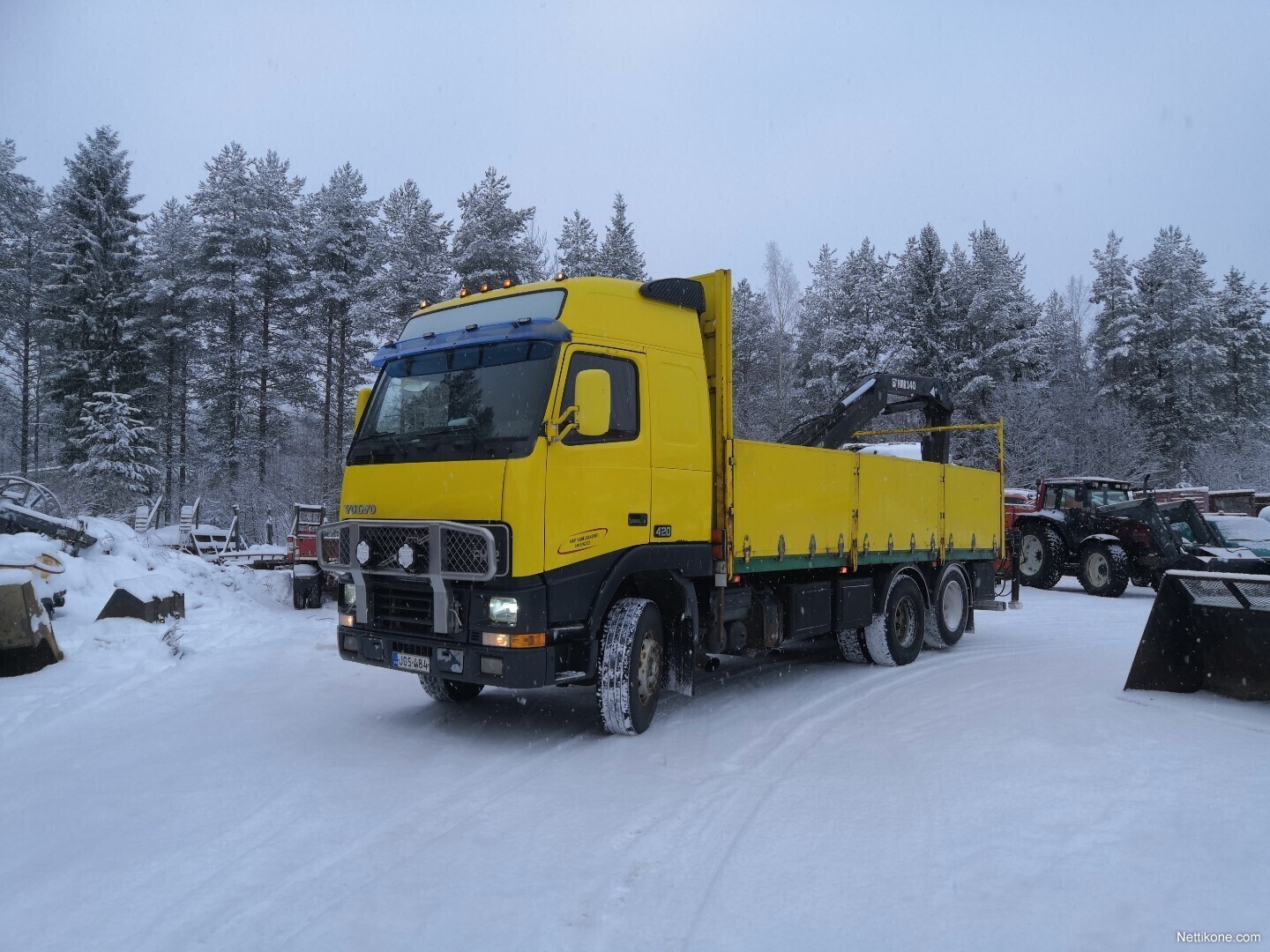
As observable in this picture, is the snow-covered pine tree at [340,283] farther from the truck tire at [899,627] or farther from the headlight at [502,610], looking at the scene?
the headlight at [502,610]

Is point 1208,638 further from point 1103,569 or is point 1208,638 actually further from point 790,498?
point 1103,569

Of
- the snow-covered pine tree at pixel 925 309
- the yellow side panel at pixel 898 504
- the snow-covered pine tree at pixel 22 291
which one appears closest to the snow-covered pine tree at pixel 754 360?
the snow-covered pine tree at pixel 925 309

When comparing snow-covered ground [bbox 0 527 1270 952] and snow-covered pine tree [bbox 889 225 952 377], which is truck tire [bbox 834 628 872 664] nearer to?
snow-covered ground [bbox 0 527 1270 952]

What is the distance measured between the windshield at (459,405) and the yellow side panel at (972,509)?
6.60m

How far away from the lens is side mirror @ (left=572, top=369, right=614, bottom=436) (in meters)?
5.50

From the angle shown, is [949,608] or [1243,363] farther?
[1243,363]

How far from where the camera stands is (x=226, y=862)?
12.5 ft

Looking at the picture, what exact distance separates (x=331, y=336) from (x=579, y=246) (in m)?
10.5

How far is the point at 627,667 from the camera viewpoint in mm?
5945

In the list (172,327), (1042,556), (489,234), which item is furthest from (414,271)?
(1042,556)

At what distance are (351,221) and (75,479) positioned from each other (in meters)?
13.4

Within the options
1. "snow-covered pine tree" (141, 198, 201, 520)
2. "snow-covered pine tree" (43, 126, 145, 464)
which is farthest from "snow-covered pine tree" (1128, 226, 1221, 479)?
"snow-covered pine tree" (43, 126, 145, 464)

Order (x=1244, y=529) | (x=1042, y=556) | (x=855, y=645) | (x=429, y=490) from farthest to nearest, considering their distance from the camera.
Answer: (x=1042, y=556) < (x=1244, y=529) < (x=855, y=645) < (x=429, y=490)

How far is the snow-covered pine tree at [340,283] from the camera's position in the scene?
31.7 metres
